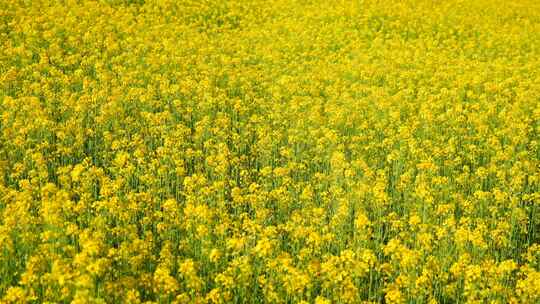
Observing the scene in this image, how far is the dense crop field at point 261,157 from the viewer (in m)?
5.32

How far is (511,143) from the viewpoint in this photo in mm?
9594

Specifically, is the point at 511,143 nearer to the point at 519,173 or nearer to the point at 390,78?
the point at 519,173

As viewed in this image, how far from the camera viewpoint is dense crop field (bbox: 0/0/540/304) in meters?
5.32

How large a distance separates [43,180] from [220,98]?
3910mm

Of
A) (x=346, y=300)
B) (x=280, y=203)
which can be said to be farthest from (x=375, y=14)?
(x=346, y=300)

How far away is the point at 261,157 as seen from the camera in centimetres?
870

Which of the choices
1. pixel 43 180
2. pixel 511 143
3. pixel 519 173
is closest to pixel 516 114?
pixel 511 143

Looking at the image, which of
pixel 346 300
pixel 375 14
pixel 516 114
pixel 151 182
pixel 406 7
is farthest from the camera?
pixel 406 7

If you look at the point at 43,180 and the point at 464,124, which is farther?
the point at 464,124

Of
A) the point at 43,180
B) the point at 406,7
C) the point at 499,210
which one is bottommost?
the point at 499,210

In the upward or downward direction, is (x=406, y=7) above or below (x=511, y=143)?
above

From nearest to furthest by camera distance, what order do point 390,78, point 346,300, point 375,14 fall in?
point 346,300 < point 390,78 < point 375,14

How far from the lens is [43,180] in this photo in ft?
24.5

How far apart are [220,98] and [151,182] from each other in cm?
373
